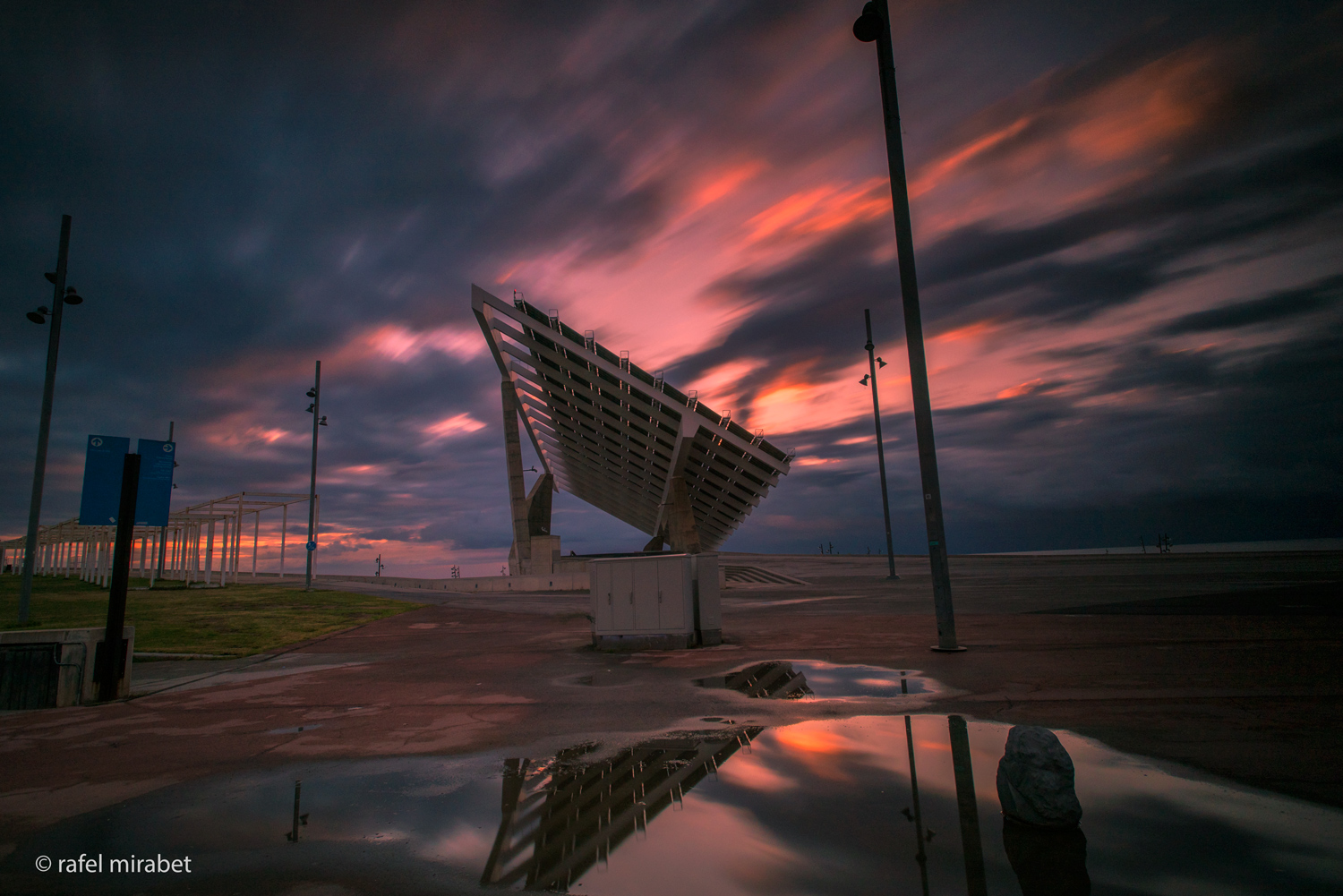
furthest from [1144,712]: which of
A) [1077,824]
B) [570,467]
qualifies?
[570,467]

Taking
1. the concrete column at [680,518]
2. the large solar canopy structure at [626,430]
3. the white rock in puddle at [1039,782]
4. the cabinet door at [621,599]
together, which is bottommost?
the white rock in puddle at [1039,782]

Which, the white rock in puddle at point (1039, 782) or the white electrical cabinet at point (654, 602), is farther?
the white electrical cabinet at point (654, 602)

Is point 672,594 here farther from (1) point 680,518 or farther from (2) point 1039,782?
(1) point 680,518

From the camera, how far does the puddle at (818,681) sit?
7.34 m

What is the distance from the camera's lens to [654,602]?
12320 mm

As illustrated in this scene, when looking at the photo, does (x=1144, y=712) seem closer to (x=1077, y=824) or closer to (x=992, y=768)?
(x=992, y=768)

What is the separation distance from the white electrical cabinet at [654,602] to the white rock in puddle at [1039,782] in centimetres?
873

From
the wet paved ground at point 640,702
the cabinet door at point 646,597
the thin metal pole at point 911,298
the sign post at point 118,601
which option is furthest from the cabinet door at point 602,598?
the sign post at point 118,601

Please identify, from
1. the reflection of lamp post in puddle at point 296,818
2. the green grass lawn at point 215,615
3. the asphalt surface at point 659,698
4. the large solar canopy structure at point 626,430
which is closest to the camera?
the reflection of lamp post in puddle at point 296,818

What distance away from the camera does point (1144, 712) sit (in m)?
5.75

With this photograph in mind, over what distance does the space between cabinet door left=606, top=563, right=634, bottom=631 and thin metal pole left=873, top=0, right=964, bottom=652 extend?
18.2ft

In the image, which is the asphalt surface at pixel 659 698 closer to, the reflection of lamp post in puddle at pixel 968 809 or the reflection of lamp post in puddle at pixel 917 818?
the reflection of lamp post in puddle at pixel 968 809

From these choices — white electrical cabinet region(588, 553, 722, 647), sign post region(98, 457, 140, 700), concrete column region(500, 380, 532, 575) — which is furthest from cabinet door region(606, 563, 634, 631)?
concrete column region(500, 380, 532, 575)

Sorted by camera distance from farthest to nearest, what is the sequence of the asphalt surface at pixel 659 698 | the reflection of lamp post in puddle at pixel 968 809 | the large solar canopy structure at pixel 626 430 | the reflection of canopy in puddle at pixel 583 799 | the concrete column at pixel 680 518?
the concrete column at pixel 680 518, the large solar canopy structure at pixel 626 430, the asphalt surface at pixel 659 698, the reflection of canopy in puddle at pixel 583 799, the reflection of lamp post in puddle at pixel 968 809
